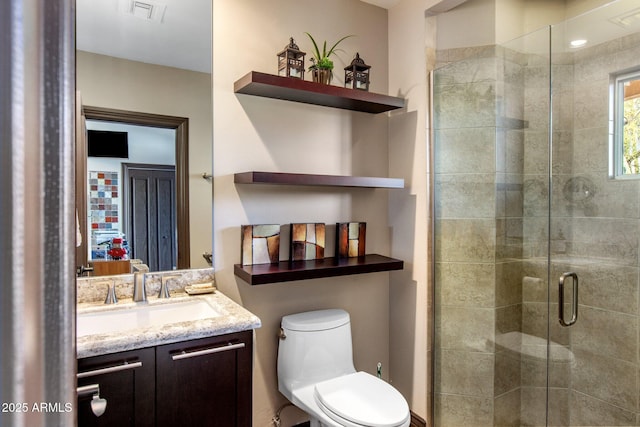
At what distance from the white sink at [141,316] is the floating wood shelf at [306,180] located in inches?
24.2

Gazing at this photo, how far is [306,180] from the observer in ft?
6.79

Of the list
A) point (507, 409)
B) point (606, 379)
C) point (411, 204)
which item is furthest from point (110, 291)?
point (606, 379)

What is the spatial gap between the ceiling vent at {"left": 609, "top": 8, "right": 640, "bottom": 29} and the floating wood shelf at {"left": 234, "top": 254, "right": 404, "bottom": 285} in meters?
1.55

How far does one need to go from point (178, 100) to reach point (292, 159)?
2.15 ft

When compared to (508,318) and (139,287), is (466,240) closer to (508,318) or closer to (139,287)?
(508,318)

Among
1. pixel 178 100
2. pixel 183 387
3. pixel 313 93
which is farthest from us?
pixel 313 93

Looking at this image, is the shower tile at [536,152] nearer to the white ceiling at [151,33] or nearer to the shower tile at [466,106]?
the shower tile at [466,106]

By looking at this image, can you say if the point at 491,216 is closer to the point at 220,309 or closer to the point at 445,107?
the point at 445,107

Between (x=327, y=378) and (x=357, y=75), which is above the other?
(x=357, y=75)

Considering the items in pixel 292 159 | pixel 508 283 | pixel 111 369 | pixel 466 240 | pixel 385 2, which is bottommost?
pixel 111 369

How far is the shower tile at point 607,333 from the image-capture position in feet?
6.39

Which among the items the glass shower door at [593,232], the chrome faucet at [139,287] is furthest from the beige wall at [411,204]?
the chrome faucet at [139,287]

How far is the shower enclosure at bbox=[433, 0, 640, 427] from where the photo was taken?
195 cm

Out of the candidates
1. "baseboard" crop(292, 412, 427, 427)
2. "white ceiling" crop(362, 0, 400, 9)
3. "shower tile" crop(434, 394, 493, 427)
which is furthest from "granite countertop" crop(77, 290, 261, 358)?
"white ceiling" crop(362, 0, 400, 9)
